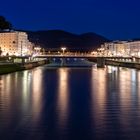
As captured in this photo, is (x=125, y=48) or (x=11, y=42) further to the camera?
(x=125, y=48)

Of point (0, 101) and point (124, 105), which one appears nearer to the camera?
point (124, 105)

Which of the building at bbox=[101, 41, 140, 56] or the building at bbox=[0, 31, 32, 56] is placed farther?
the building at bbox=[0, 31, 32, 56]

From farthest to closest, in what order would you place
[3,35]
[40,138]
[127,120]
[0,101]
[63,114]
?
[3,35]
[0,101]
[63,114]
[127,120]
[40,138]

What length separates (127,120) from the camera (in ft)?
46.5

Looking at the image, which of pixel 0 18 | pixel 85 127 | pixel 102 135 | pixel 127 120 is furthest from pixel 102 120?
pixel 0 18

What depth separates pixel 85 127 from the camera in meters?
12.7

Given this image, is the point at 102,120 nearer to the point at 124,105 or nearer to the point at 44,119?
the point at 44,119

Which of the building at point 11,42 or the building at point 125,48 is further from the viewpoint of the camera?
the building at point 11,42

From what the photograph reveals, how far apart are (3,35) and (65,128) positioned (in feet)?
477

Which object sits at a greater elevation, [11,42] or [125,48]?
[11,42]

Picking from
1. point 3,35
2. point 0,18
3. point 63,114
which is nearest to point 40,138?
point 63,114

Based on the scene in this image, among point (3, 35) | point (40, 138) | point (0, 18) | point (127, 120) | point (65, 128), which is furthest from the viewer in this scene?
point (3, 35)

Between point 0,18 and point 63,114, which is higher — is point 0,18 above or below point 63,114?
above

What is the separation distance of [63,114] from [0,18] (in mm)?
97993
